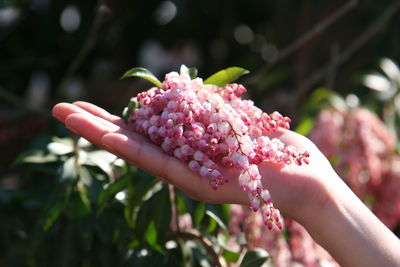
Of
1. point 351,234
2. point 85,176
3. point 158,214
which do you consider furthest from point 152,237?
point 351,234

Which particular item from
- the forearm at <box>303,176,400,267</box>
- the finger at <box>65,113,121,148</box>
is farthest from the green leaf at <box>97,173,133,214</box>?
the forearm at <box>303,176,400,267</box>

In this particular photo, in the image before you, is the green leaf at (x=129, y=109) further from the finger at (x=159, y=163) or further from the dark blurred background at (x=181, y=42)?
the dark blurred background at (x=181, y=42)

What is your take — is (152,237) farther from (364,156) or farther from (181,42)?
(181,42)

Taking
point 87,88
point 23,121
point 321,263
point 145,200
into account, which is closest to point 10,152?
point 23,121

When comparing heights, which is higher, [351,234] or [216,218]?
[351,234]

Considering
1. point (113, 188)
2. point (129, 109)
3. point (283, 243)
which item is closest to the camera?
point (129, 109)

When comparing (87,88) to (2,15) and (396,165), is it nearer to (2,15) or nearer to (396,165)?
(2,15)

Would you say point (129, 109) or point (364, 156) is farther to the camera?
point (364, 156)

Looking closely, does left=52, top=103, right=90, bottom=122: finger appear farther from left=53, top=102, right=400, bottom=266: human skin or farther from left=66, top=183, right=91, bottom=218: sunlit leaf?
left=66, top=183, right=91, bottom=218: sunlit leaf
